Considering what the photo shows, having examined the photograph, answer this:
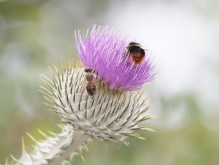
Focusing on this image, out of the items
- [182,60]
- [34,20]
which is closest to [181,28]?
[182,60]

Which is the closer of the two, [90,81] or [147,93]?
[90,81]

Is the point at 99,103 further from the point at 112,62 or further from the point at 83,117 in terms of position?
the point at 112,62

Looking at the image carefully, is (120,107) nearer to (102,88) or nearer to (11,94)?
(102,88)

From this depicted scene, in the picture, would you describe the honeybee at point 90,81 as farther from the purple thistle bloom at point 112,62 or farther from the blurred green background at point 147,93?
the blurred green background at point 147,93

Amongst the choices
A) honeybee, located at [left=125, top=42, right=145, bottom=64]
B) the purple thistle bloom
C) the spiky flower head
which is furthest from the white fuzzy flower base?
A: honeybee, located at [left=125, top=42, right=145, bottom=64]

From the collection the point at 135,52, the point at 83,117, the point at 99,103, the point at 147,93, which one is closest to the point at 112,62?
the point at 135,52

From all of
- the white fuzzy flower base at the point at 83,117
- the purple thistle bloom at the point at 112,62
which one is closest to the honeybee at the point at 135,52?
the purple thistle bloom at the point at 112,62
